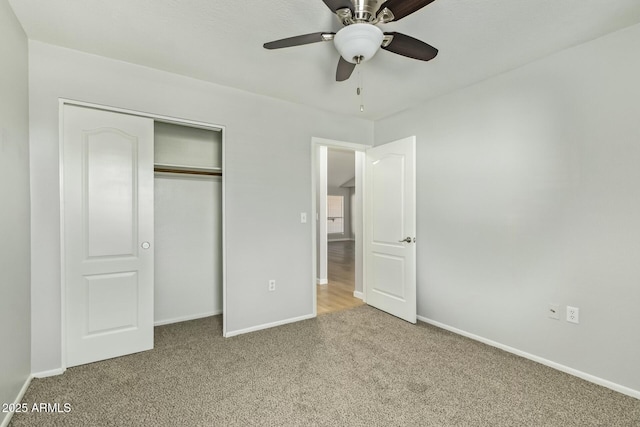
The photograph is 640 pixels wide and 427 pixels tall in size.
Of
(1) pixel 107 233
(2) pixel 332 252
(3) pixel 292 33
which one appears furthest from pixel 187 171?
(2) pixel 332 252

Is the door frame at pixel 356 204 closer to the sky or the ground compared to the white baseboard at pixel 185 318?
closer to the sky

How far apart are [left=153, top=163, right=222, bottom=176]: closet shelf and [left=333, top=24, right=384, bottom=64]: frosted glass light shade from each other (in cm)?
214

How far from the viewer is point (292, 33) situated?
208 cm

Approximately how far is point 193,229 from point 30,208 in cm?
149

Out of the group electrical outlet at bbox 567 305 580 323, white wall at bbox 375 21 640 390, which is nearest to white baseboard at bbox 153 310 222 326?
white wall at bbox 375 21 640 390

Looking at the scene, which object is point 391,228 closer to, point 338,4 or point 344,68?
point 344,68

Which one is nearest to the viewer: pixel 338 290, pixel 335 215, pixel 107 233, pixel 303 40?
pixel 303 40

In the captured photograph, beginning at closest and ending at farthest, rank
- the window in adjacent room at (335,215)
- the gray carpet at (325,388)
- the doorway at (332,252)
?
the gray carpet at (325,388), the doorway at (332,252), the window in adjacent room at (335,215)

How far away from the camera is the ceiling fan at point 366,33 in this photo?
147 cm

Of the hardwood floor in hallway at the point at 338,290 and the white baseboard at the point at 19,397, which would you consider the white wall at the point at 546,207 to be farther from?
the white baseboard at the point at 19,397

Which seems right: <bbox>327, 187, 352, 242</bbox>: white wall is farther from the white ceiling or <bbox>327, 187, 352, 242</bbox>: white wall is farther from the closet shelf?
the white ceiling

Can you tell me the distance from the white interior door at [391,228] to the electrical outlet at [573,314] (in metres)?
1.31

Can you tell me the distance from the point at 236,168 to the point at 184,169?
2.08 feet

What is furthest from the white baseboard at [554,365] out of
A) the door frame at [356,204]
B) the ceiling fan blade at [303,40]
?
the ceiling fan blade at [303,40]
